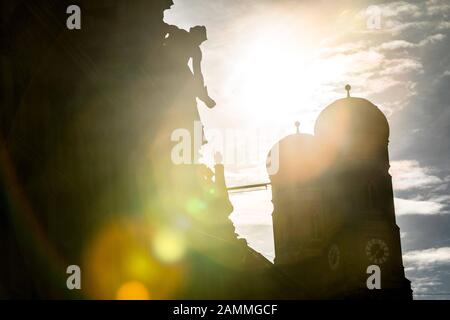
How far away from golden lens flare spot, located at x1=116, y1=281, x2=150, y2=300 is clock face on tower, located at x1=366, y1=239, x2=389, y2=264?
150 ft

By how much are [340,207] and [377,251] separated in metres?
4.95

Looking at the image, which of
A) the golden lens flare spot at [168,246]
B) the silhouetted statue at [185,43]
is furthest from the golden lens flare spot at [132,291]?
the silhouetted statue at [185,43]

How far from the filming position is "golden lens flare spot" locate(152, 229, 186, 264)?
13.3 m

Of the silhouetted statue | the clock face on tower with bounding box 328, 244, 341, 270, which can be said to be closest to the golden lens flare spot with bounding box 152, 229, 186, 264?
the silhouetted statue

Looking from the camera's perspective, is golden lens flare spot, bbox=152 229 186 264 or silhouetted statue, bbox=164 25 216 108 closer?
golden lens flare spot, bbox=152 229 186 264

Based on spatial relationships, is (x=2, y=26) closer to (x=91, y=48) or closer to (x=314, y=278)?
(x=91, y=48)

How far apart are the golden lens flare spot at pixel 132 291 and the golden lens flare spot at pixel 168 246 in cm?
123

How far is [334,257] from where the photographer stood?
57656 millimetres

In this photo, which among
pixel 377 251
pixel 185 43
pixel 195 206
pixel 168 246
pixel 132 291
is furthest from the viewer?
pixel 377 251

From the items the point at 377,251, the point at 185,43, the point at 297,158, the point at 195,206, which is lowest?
the point at 195,206

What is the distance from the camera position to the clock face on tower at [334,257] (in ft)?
187

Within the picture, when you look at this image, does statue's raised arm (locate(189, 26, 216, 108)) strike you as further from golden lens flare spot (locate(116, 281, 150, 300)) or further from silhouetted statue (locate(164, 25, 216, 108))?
golden lens flare spot (locate(116, 281, 150, 300))

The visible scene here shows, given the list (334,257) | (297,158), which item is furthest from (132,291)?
(297,158)

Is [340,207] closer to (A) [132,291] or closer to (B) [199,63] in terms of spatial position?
(B) [199,63]
